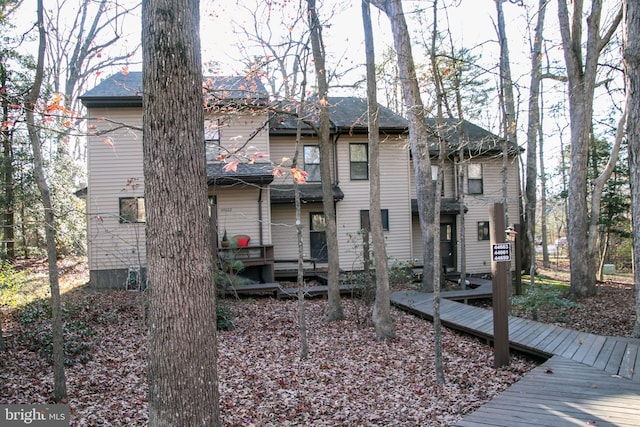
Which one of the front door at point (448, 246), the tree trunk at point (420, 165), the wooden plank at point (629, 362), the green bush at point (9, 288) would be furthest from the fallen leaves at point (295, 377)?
the front door at point (448, 246)

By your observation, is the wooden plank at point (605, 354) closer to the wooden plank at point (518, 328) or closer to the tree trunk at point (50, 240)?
the wooden plank at point (518, 328)

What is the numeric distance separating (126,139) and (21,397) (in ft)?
33.8

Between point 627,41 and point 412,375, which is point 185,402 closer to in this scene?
point 412,375

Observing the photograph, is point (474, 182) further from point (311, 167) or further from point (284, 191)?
point (284, 191)

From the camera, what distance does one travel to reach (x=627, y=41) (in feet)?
21.5

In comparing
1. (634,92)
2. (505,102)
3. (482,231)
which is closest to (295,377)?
(634,92)

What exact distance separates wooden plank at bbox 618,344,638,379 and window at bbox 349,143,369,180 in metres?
11.4

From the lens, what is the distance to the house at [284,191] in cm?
1358

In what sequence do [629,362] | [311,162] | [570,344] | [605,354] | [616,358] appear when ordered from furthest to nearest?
[311,162] < [570,344] < [605,354] < [616,358] < [629,362]

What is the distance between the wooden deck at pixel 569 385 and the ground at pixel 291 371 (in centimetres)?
45

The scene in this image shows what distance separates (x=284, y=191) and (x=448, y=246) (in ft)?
25.5

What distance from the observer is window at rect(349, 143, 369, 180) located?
16828 millimetres

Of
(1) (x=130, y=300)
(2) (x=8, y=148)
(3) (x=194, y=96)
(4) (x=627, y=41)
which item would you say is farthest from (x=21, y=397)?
(2) (x=8, y=148)

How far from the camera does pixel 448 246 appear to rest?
61.1 feet
